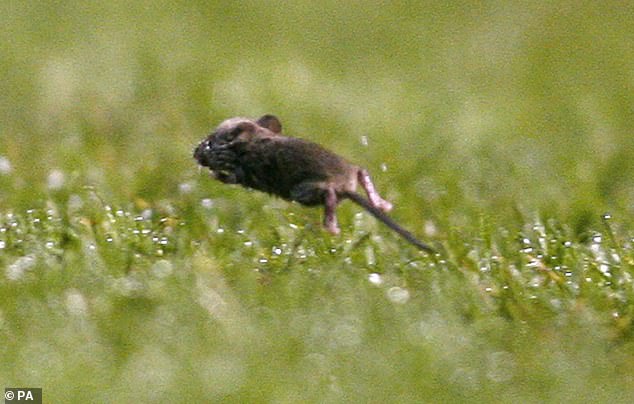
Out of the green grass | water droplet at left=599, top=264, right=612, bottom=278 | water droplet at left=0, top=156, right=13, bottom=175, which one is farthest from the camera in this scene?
water droplet at left=0, top=156, right=13, bottom=175

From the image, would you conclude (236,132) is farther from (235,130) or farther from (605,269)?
(605,269)

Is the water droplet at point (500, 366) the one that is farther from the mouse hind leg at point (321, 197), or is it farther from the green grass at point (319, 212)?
the mouse hind leg at point (321, 197)

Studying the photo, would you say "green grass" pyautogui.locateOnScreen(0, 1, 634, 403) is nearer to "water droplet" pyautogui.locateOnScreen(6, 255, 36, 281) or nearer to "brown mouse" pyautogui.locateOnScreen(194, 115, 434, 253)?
"water droplet" pyautogui.locateOnScreen(6, 255, 36, 281)

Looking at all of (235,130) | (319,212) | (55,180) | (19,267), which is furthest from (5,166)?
(235,130)

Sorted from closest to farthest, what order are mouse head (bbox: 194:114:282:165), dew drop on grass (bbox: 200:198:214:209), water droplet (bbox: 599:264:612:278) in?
mouse head (bbox: 194:114:282:165) < water droplet (bbox: 599:264:612:278) < dew drop on grass (bbox: 200:198:214:209)

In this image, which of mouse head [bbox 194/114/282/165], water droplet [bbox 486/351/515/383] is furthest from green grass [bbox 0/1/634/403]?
mouse head [bbox 194/114/282/165]

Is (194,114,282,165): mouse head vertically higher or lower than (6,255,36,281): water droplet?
higher

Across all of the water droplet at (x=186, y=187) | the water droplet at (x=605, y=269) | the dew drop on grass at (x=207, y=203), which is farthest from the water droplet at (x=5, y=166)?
the water droplet at (x=605, y=269)

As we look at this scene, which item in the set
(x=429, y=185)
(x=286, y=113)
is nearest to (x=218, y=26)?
(x=286, y=113)
